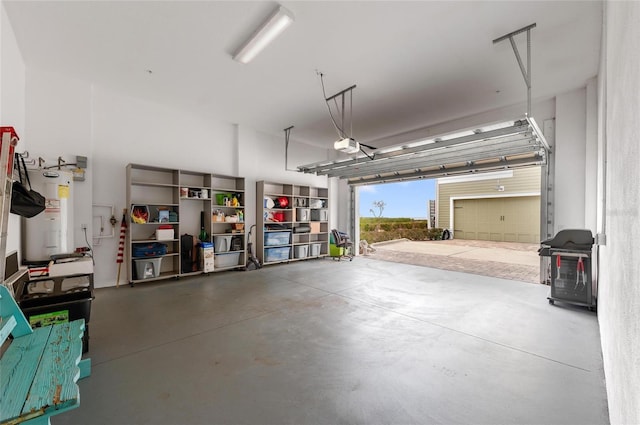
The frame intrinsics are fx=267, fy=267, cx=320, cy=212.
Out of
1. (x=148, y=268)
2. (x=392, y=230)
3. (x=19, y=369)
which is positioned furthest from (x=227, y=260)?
(x=392, y=230)

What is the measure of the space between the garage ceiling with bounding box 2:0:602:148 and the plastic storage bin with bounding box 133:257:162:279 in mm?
3219

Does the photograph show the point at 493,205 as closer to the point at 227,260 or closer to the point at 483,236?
the point at 483,236

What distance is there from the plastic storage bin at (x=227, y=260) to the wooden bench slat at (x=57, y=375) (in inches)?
178

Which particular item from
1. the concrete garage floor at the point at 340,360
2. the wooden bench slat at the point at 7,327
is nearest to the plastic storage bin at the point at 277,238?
the concrete garage floor at the point at 340,360

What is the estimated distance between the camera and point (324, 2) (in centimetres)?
290

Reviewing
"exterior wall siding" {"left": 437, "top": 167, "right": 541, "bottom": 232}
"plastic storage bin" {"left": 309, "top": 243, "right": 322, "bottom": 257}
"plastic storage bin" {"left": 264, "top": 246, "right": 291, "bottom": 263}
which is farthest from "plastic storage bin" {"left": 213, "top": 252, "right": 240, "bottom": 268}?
"exterior wall siding" {"left": 437, "top": 167, "right": 541, "bottom": 232}

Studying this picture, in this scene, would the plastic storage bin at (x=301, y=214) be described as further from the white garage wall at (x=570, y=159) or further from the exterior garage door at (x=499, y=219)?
the exterior garage door at (x=499, y=219)

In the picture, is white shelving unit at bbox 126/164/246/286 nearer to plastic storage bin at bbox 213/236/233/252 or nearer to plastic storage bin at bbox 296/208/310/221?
plastic storage bin at bbox 213/236/233/252

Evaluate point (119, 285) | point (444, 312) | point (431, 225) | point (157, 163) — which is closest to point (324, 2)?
point (444, 312)

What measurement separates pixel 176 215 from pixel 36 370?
4504 millimetres

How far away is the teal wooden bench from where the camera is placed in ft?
3.76

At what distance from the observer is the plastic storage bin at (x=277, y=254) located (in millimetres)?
7070

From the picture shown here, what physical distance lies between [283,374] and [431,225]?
15928 mm

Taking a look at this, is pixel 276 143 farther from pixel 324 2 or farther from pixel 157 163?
pixel 324 2
